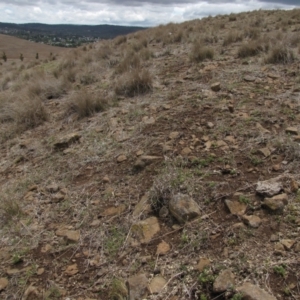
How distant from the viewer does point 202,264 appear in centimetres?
221

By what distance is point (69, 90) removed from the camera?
22.2 feet

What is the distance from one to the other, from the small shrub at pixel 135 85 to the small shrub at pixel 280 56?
2174mm

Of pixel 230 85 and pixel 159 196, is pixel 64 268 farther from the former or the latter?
pixel 230 85

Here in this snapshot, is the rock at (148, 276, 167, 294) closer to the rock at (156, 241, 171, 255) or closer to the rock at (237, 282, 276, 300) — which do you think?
the rock at (156, 241, 171, 255)

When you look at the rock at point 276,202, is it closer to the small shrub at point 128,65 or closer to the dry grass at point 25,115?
the dry grass at point 25,115

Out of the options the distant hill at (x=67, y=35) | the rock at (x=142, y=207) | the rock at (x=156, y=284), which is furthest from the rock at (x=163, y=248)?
the distant hill at (x=67, y=35)

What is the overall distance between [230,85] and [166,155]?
2103 mm

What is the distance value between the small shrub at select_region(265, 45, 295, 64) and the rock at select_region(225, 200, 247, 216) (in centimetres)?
387

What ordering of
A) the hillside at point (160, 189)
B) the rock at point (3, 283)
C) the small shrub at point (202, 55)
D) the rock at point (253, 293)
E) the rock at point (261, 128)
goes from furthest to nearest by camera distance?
the small shrub at point (202, 55) < the rock at point (261, 128) < the rock at point (3, 283) < the hillside at point (160, 189) < the rock at point (253, 293)

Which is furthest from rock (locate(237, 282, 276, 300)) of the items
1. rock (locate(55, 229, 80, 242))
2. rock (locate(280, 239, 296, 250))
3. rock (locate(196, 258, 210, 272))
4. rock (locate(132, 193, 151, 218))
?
rock (locate(55, 229, 80, 242))

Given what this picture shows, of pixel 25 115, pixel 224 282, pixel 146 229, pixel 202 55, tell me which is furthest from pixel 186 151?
pixel 202 55

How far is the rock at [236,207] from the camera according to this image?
8.45ft

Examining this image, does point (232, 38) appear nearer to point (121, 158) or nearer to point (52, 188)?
point (121, 158)

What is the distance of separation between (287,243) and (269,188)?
57cm
